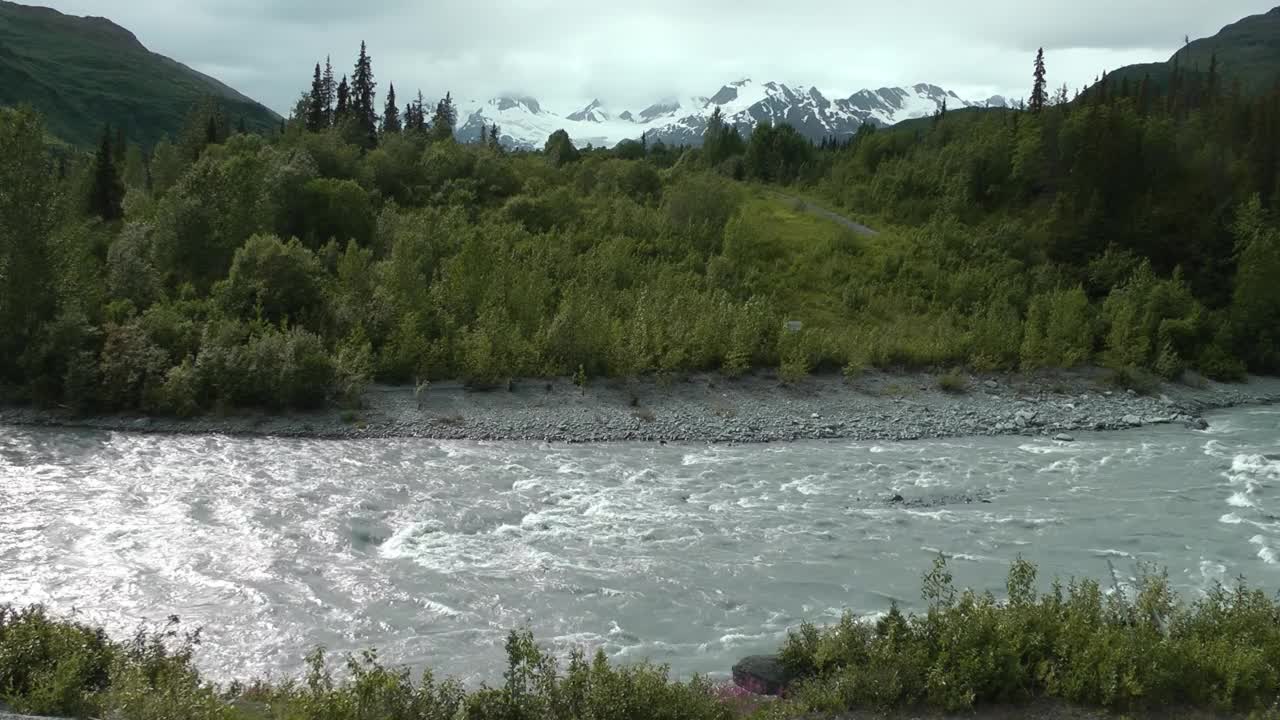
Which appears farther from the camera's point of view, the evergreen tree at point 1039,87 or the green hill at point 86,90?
the green hill at point 86,90

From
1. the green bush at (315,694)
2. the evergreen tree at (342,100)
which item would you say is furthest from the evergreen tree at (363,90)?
the green bush at (315,694)

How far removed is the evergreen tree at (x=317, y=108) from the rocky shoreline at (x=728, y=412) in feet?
131

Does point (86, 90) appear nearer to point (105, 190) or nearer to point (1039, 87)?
point (105, 190)

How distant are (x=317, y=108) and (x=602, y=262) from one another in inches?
1448

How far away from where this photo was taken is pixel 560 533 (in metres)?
17.0

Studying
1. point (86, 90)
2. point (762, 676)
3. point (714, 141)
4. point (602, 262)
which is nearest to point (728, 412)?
point (602, 262)

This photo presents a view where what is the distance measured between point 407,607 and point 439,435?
1051cm

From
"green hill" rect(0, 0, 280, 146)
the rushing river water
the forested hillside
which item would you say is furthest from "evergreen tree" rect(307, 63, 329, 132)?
"green hill" rect(0, 0, 280, 146)

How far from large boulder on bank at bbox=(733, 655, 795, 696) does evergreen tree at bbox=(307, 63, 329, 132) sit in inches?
2225

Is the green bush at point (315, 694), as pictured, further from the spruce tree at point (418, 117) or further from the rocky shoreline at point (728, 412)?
the spruce tree at point (418, 117)

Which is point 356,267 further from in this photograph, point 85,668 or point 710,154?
point 710,154

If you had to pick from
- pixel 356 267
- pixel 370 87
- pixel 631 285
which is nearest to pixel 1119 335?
pixel 631 285

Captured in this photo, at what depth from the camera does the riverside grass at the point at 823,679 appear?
8219mm

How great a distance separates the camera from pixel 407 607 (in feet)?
44.5
